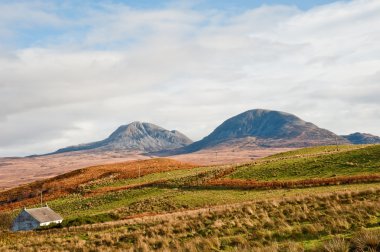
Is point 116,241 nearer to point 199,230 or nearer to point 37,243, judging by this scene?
point 199,230

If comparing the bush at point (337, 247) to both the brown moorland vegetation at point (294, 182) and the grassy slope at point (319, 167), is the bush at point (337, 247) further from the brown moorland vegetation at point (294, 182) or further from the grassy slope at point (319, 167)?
the grassy slope at point (319, 167)

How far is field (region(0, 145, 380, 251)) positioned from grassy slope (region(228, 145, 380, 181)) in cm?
15

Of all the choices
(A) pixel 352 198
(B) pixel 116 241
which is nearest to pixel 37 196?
(B) pixel 116 241

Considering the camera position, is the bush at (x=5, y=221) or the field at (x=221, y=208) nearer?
the field at (x=221, y=208)

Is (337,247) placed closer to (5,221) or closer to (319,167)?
(319,167)

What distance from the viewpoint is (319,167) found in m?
60.3

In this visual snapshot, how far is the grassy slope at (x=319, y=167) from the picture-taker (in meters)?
55.1

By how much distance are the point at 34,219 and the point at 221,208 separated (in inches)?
996

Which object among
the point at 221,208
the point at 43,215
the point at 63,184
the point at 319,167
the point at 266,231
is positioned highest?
the point at 319,167

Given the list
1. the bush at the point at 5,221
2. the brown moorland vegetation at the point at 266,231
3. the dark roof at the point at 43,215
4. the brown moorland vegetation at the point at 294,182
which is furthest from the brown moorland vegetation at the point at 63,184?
the brown moorland vegetation at the point at 266,231

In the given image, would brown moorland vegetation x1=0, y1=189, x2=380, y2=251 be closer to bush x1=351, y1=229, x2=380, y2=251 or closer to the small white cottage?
bush x1=351, y1=229, x2=380, y2=251

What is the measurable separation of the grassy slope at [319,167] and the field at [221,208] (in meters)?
0.15

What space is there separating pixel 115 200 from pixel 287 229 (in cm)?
4422

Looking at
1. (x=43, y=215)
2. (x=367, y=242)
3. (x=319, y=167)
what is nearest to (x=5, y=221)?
(x=43, y=215)
